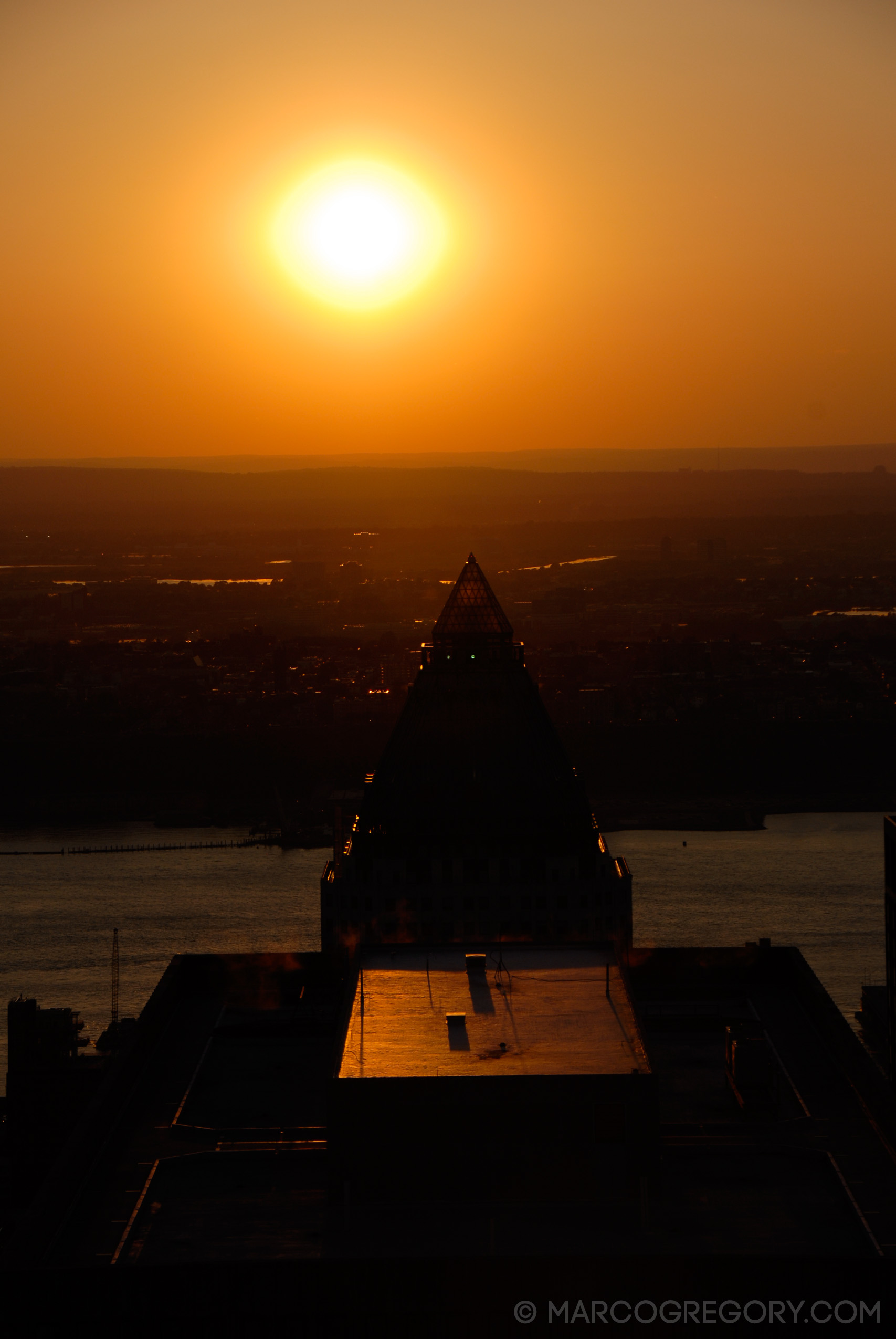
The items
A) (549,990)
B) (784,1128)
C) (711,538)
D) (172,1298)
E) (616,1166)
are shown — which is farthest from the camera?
(711,538)

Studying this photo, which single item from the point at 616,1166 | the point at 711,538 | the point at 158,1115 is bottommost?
the point at 616,1166

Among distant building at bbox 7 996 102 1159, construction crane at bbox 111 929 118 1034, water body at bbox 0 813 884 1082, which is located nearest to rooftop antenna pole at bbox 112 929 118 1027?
construction crane at bbox 111 929 118 1034

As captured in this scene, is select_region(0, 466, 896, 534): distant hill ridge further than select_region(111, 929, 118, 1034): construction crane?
Yes

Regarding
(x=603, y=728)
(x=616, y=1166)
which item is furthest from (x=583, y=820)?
(x=603, y=728)

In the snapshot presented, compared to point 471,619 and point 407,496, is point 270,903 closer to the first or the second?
point 471,619

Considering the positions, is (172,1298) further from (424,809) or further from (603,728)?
(603,728)

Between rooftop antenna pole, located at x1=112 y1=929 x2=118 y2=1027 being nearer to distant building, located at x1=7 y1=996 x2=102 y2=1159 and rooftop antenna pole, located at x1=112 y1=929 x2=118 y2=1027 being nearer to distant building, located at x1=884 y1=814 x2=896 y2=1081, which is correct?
distant building, located at x1=7 y1=996 x2=102 y2=1159
